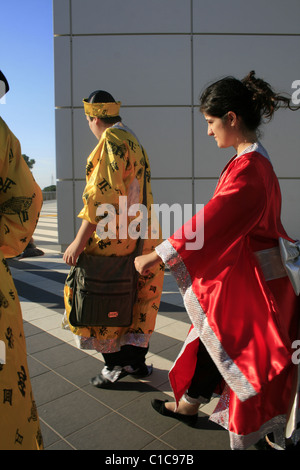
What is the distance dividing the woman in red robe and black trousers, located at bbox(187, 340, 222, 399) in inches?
12.0

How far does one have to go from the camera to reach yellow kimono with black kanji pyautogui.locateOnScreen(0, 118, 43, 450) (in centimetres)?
116

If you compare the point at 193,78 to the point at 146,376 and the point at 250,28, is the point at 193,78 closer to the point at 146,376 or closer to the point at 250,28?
the point at 250,28

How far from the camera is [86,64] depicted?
20.3 feet

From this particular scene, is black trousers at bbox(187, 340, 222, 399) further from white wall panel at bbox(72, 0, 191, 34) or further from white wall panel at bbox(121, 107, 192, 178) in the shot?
white wall panel at bbox(72, 0, 191, 34)

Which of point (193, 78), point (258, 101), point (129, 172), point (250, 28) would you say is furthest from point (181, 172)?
point (258, 101)

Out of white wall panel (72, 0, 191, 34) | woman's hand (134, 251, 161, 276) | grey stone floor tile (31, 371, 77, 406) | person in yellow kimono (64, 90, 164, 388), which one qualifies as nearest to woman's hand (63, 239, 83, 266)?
person in yellow kimono (64, 90, 164, 388)

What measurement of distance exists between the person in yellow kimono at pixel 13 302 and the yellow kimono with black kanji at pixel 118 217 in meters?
0.85

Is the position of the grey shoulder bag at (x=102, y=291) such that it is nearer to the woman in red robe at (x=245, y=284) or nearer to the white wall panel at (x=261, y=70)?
the woman in red robe at (x=245, y=284)

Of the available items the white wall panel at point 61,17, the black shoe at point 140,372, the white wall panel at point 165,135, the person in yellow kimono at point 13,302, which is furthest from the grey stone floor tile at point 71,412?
the white wall panel at point 61,17

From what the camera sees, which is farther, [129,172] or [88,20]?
[88,20]

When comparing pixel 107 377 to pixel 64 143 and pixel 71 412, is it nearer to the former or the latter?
pixel 71 412

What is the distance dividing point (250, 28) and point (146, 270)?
18.8 ft

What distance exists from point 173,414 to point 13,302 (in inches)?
49.4

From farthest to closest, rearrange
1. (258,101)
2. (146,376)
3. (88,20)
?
(88,20)
(146,376)
(258,101)
